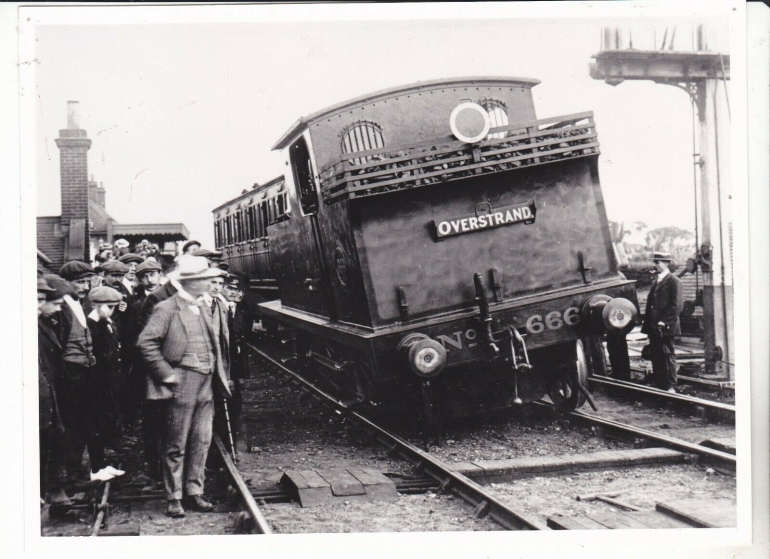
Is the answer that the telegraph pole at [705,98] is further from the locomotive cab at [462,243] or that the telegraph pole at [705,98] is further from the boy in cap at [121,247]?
the boy in cap at [121,247]

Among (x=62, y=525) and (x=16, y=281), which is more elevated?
(x=16, y=281)

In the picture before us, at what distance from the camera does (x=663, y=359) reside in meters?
7.16

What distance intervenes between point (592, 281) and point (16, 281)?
13.7 feet

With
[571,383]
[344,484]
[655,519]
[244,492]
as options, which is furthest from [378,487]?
[571,383]

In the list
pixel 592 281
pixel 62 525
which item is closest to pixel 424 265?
pixel 592 281

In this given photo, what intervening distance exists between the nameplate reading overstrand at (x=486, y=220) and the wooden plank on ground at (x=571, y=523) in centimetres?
213

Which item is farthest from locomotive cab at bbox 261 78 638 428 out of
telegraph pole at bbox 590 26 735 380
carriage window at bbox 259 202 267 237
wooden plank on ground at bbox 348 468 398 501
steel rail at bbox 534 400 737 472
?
carriage window at bbox 259 202 267 237

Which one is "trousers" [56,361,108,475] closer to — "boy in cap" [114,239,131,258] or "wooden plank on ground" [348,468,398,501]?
"boy in cap" [114,239,131,258]

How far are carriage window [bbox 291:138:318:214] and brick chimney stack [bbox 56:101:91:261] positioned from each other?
1740mm

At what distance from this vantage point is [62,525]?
4684mm

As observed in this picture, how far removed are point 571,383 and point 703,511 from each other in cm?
162

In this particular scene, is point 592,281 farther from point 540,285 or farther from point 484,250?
point 484,250

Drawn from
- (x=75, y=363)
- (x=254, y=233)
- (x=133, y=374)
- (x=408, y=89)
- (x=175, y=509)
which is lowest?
(x=175, y=509)

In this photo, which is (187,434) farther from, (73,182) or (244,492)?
(73,182)
